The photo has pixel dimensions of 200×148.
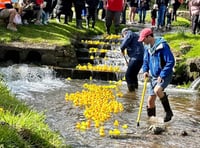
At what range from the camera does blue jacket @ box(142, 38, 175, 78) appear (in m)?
9.71

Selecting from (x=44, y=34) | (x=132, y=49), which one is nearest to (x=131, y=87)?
(x=132, y=49)

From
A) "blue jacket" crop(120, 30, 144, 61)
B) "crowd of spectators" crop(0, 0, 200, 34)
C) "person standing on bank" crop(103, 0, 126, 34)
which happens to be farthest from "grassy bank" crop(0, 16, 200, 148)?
"blue jacket" crop(120, 30, 144, 61)

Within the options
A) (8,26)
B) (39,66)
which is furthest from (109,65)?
(8,26)

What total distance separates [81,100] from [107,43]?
884 centimetres

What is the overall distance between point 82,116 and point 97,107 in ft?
1.60

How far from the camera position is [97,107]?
11484 millimetres

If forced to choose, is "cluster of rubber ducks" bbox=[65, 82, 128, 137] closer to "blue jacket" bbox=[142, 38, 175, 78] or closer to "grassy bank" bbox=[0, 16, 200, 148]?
"blue jacket" bbox=[142, 38, 175, 78]

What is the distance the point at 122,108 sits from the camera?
39.5 ft

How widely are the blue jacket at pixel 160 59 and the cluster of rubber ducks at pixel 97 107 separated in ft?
4.11

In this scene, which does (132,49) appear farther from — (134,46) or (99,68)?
(99,68)

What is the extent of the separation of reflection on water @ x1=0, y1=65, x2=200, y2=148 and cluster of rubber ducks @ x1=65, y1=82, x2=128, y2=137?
13 cm

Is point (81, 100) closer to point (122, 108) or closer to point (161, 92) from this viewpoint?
point (122, 108)

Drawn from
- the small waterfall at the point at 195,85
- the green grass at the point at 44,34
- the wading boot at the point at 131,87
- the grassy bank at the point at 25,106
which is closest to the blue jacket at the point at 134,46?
the wading boot at the point at 131,87

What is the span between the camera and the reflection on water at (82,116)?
918 cm
